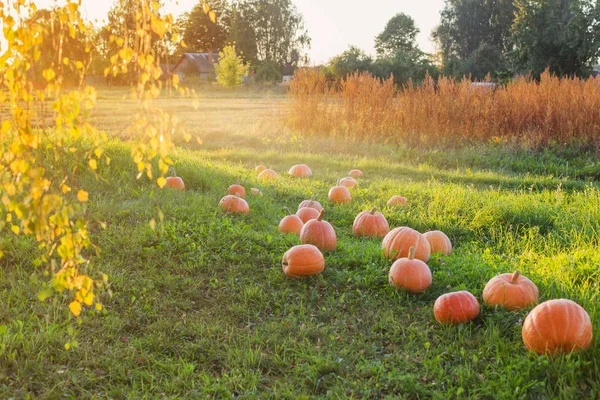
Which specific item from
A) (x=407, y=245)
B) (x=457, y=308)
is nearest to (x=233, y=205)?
(x=407, y=245)

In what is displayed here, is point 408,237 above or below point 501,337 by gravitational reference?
above

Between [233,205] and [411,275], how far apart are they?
7.19ft

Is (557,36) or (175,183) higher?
(557,36)

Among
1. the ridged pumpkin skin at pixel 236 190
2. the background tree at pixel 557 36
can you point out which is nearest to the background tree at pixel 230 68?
the background tree at pixel 557 36

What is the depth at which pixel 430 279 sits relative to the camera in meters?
3.72

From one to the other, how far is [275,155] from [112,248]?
5908mm

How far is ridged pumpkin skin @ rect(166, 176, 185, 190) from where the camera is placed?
572cm

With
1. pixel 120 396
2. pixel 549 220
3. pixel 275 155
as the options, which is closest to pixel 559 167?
pixel 549 220

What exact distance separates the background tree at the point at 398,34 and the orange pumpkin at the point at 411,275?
56.3m

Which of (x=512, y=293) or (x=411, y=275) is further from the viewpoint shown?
(x=411, y=275)

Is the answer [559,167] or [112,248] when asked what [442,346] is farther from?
[559,167]

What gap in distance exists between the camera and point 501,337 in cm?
311

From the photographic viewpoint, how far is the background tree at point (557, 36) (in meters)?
24.1

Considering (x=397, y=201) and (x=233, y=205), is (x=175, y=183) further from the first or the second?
(x=397, y=201)
